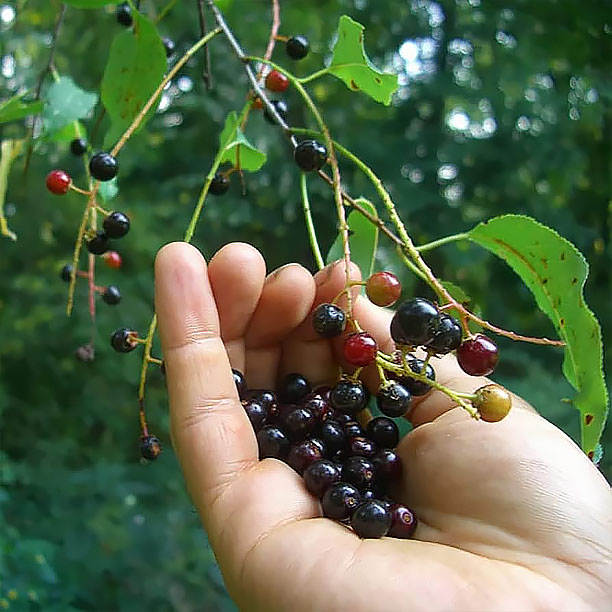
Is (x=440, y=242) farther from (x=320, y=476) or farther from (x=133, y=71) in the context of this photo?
(x=133, y=71)

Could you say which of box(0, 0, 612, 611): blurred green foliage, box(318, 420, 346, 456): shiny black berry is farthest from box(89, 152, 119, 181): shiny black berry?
box(0, 0, 612, 611): blurred green foliage

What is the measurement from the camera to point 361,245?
37.5 inches

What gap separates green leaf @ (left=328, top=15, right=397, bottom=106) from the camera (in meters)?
0.82

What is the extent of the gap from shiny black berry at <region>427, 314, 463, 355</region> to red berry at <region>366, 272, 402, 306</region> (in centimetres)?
6

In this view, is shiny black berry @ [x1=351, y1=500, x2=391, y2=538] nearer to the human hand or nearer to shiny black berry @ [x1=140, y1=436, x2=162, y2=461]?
the human hand

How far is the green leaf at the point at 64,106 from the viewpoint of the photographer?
1.08 meters

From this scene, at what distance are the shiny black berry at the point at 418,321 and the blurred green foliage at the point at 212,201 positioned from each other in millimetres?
1442

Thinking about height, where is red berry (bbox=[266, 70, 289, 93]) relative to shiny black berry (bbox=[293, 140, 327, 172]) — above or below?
above

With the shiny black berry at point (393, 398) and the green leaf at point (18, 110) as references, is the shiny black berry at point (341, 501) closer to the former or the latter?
the shiny black berry at point (393, 398)

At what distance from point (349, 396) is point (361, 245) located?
0.73 ft

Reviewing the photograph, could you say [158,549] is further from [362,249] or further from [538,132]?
[538,132]

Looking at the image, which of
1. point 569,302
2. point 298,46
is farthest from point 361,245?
point 298,46

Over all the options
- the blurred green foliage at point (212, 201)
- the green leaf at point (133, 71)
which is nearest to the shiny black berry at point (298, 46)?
the green leaf at point (133, 71)

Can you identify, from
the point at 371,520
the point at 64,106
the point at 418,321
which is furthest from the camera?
the point at 64,106
